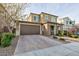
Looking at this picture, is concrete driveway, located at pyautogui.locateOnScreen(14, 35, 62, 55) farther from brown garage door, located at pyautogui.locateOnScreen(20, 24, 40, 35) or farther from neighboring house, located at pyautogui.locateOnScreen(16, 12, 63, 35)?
brown garage door, located at pyautogui.locateOnScreen(20, 24, 40, 35)

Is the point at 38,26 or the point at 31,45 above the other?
the point at 38,26

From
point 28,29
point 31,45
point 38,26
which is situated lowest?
point 31,45

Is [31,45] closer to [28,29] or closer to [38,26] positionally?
[28,29]

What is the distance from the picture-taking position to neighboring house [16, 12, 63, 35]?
12024 millimetres

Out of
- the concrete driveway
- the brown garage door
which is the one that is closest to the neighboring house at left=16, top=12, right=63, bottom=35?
the brown garage door

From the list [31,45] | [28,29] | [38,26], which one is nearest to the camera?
[31,45]

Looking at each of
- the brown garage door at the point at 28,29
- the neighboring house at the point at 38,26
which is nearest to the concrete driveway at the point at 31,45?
the neighboring house at the point at 38,26

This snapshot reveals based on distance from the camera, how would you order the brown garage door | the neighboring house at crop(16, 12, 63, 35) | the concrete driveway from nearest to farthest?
the concrete driveway < the neighboring house at crop(16, 12, 63, 35) < the brown garage door

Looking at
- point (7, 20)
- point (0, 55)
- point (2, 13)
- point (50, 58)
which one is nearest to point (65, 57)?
point (50, 58)

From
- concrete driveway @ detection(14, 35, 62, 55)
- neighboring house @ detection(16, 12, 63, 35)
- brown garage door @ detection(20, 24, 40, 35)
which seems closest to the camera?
concrete driveway @ detection(14, 35, 62, 55)

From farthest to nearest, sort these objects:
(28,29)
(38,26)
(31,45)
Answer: (38,26)
(28,29)
(31,45)

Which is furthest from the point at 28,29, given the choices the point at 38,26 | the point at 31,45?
the point at 31,45

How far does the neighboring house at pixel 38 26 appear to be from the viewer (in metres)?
12.0

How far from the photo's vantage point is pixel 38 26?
13500 millimetres
